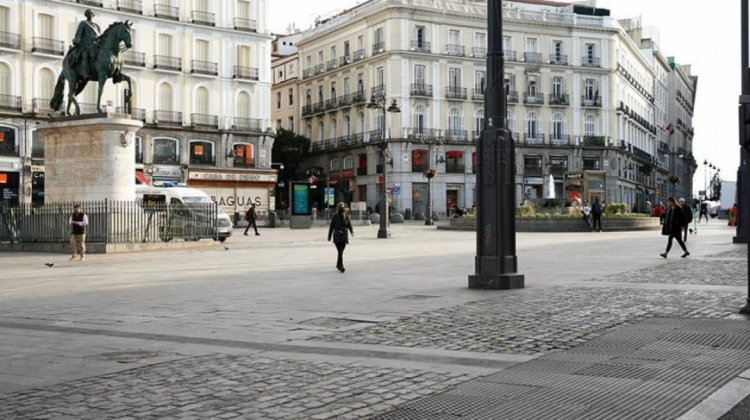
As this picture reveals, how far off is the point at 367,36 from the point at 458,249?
52985mm

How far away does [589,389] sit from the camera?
6281 mm

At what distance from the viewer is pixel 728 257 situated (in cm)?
2145

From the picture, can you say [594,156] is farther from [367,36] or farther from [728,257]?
[728,257]

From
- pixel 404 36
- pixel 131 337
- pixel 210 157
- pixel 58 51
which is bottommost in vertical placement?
pixel 131 337

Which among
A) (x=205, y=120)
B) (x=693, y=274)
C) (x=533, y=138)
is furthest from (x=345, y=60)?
(x=693, y=274)

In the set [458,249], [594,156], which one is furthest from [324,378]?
[594,156]

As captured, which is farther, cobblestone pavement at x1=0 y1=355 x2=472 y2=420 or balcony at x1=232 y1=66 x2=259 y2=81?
balcony at x1=232 y1=66 x2=259 y2=81

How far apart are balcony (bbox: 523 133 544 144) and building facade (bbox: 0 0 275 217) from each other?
2513 cm

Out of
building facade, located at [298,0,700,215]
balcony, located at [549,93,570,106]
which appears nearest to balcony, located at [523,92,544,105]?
building facade, located at [298,0,700,215]

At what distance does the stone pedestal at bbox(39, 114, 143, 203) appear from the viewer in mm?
26672

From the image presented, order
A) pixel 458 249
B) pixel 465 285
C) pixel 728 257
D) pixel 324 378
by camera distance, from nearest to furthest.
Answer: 1. pixel 324 378
2. pixel 465 285
3. pixel 728 257
4. pixel 458 249

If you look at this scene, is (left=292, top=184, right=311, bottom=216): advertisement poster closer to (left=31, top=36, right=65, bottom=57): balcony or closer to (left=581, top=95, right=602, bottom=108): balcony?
(left=31, top=36, right=65, bottom=57): balcony

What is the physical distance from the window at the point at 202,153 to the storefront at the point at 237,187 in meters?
1.17

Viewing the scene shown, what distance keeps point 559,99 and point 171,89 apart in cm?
3689
